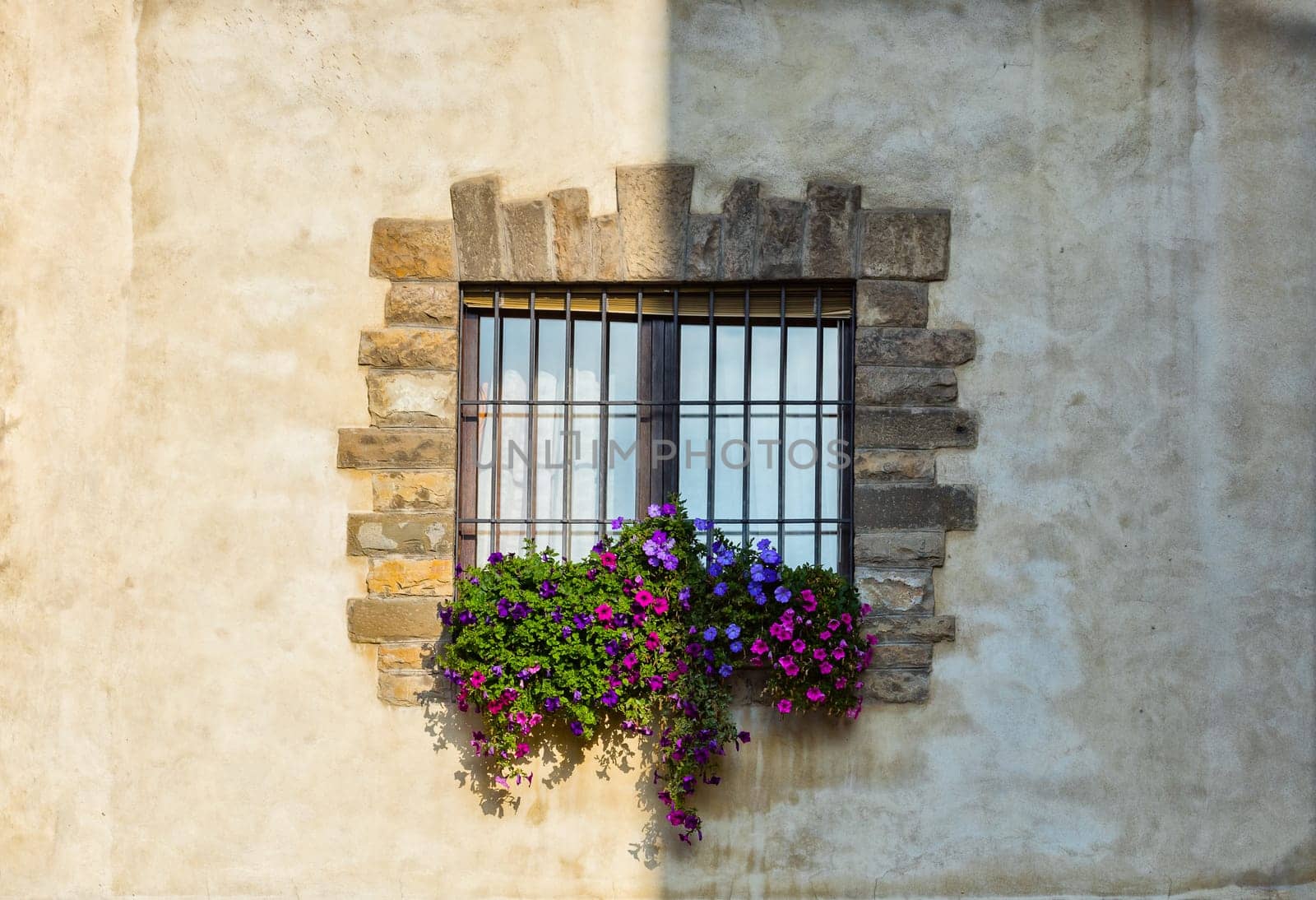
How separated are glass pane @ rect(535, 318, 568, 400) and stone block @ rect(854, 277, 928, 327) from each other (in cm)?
108

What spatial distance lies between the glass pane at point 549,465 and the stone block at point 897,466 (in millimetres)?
1074

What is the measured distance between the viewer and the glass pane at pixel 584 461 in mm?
4398

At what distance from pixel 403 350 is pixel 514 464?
1.87 feet

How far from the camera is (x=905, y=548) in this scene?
4164 millimetres

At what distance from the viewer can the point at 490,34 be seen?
431 centimetres

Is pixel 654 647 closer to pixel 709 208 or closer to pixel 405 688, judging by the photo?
pixel 405 688

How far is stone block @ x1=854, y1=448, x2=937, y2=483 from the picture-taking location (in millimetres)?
4184

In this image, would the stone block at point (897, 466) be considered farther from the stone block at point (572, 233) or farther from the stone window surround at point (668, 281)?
the stone block at point (572, 233)

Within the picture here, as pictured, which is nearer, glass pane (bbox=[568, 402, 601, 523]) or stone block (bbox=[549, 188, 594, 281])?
stone block (bbox=[549, 188, 594, 281])

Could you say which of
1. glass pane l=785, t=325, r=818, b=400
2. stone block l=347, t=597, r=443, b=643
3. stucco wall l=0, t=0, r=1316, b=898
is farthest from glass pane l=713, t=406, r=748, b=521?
stone block l=347, t=597, r=443, b=643

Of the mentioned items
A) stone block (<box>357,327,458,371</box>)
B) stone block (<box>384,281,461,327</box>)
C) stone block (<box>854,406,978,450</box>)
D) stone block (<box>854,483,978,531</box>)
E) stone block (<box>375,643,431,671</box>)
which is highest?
stone block (<box>384,281,461,327</box>)

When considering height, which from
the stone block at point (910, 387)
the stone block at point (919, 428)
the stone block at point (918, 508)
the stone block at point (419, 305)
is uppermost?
the stone block at point (419, 305)

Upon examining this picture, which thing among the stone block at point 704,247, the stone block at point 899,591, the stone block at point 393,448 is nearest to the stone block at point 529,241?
the stone block at point 704,247

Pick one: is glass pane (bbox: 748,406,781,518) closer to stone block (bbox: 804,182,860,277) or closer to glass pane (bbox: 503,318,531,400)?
stone block (bbox: 804,182,860,277)
